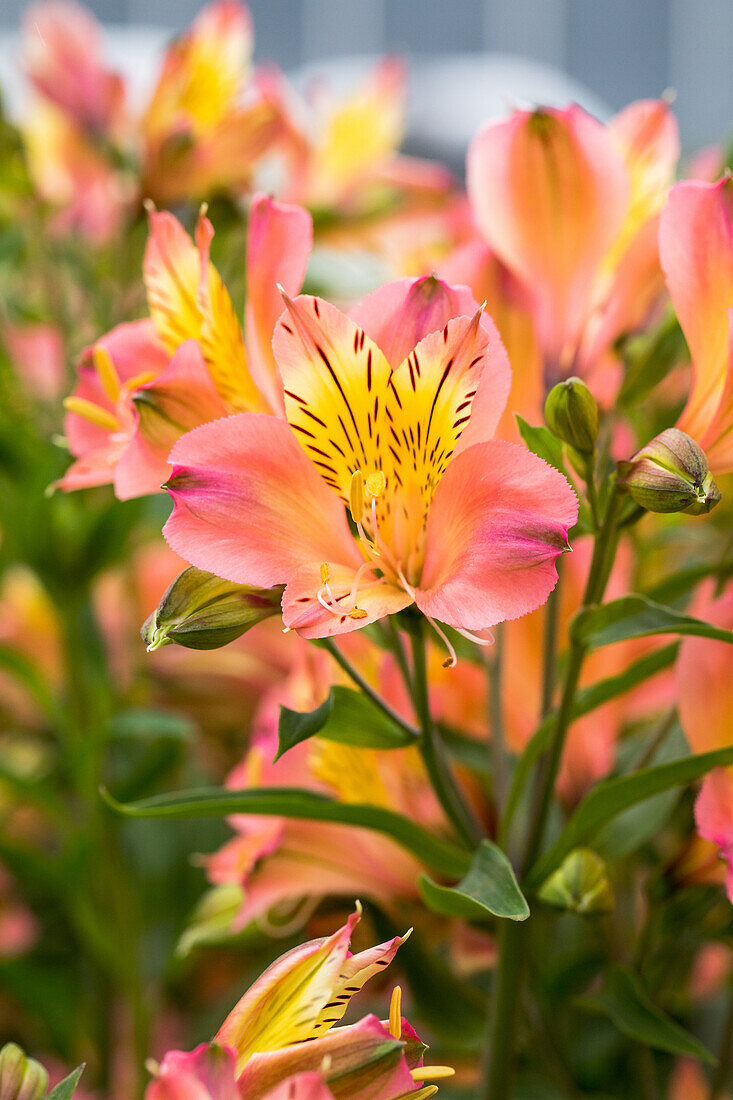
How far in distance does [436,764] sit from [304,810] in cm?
5

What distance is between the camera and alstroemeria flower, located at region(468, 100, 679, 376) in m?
0.40

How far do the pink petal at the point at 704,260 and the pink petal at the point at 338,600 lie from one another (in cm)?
11

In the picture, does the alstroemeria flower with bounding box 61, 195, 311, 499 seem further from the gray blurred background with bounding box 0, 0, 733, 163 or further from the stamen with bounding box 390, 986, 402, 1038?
the gray blurred background with bounding box 0, 0, 733, 163

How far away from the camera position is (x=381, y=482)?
32cm

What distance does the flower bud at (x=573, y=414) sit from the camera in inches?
12.5

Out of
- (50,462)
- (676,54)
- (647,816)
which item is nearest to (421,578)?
(647,816)

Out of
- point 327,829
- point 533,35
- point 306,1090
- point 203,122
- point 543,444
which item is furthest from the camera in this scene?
point 533,35

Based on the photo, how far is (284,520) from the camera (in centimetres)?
32

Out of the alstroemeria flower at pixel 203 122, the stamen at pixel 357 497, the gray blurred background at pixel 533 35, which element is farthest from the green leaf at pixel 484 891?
the gray blurred background at pixel 533 35

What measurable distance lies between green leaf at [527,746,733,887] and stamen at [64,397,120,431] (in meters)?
0.22

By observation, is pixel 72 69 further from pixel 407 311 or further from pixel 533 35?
pixel 533 35

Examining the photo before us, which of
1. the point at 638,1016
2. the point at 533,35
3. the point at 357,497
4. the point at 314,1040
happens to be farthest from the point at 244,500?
the point at 533,35

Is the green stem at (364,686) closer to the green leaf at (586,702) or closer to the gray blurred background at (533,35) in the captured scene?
the green leaf at (586,702)

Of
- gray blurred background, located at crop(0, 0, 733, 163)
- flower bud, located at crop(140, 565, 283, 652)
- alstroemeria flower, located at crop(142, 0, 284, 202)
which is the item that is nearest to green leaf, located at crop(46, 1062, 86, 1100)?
flower bud, located at crop(140, 565, 283, 652)
